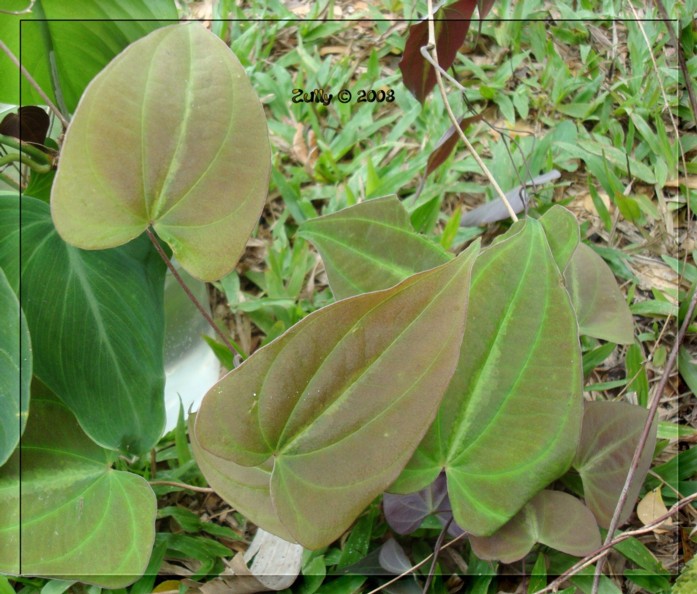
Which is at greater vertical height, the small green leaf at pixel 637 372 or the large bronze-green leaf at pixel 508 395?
the large bronze-green leaf at pixel 508 395

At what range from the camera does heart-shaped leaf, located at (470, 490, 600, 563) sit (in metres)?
0.53

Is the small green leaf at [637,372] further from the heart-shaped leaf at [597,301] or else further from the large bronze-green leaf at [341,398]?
the large bronze-green leaf at [341,398]

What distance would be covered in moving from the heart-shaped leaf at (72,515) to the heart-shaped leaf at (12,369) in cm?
5

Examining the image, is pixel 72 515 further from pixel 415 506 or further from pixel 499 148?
pixel 499 148

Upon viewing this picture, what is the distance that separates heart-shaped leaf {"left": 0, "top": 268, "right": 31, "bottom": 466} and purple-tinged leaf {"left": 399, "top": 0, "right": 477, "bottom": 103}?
385 millimetres

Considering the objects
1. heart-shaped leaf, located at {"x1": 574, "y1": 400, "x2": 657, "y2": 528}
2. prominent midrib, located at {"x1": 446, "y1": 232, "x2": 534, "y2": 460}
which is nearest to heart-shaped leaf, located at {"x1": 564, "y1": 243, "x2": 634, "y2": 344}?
heart-shaped leaf, located at {"x1": 574, "y1": 400, "x2": 657, "y2": 528}

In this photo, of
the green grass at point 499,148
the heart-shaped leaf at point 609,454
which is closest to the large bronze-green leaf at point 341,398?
the heart-shaped leaf at point 609,454

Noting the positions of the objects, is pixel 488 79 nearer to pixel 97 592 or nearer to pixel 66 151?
pixel 66 151

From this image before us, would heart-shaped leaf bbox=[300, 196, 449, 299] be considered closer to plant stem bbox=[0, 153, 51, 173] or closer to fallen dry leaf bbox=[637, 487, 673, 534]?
plant stem bbox=[0, 153, 51, 173]

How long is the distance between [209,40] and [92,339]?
278 mm

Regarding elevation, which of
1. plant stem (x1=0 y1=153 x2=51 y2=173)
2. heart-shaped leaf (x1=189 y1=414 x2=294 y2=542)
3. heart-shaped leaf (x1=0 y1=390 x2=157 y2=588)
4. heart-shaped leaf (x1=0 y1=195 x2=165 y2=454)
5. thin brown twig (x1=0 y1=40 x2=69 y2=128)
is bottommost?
heart-shaped leaf (x1=0 y1=390 x2=157 y2=588)

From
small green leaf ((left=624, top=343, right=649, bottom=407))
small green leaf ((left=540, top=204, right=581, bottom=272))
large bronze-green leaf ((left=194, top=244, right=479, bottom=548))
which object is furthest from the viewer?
small green leaf ((left=624, top=343, right=649, bottom=407))

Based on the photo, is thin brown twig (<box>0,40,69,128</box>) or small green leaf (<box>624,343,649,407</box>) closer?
thin brown twig (<box>0,40,69,128</box>)

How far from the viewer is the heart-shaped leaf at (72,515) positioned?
526 millimetres
